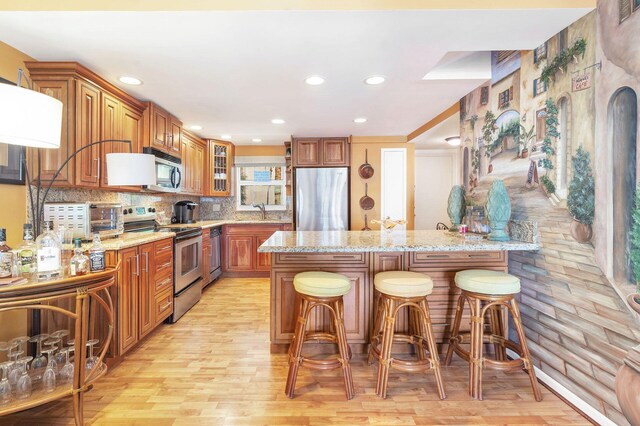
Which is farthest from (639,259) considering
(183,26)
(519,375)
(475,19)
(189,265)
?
(189,265)

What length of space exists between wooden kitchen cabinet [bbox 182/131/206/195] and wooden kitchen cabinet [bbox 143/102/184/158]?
25 cm

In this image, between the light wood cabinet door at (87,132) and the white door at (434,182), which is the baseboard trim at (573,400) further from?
the white door at (434,182)

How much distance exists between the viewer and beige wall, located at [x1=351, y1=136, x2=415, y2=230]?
468 centimetres

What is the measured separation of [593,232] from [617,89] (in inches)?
28.7

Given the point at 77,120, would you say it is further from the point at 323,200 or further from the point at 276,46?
the point at 323,200

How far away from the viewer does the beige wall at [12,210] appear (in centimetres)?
189

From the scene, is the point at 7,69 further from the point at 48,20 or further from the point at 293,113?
the point at 293,113

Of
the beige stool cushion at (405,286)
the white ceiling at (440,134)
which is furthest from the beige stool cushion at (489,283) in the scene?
the white ceiling at (440,134)

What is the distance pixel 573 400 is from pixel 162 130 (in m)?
4.09

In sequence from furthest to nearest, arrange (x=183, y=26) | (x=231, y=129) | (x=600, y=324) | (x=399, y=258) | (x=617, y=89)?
1. (x=231, y=129)
2. (x=399, y=258)
3. (x=183, y=26)
4. (x=600, y=324)
5. (x=617, y=89)

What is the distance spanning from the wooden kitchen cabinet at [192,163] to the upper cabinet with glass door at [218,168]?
0.33 ft

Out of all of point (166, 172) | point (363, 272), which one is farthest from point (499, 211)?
point (166, 172)

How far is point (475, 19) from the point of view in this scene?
1649 millimetres

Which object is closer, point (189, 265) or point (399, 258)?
point (399, 258)
